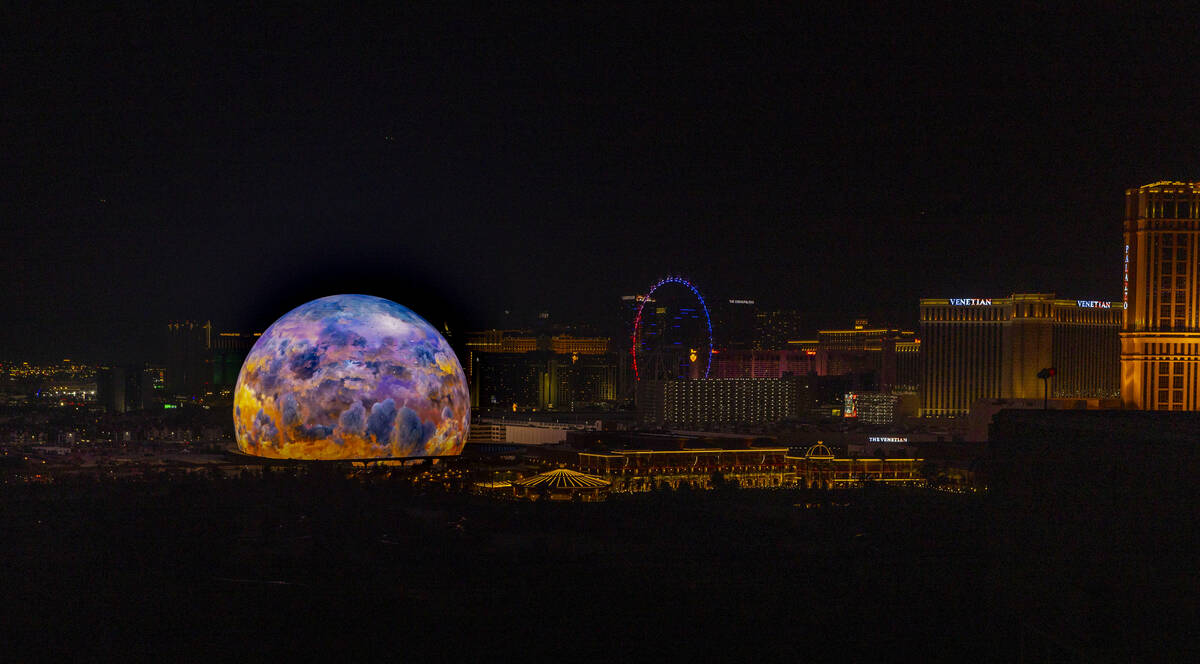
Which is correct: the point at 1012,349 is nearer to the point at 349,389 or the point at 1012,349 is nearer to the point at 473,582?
the point at 349,389

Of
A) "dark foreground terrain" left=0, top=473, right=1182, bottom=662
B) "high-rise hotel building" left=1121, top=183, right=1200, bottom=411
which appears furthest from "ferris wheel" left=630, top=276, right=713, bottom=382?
"dark foreground terrain" left=0, top=473, right=1182, bottom=662

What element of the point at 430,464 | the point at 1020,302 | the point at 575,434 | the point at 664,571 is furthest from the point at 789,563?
the point at 1020,302

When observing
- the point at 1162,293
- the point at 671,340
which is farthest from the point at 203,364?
the point at 1162,293

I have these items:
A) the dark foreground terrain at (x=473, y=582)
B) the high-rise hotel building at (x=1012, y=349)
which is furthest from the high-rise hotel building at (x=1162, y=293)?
the high-rise hotel building at (x=1012, y=349)

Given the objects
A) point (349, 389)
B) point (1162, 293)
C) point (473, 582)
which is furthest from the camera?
point (1162, 293)

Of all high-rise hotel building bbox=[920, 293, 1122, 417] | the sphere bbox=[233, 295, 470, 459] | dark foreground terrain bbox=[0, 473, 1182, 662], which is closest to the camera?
dark foreground terrain bbox=[0, 473, 1182, 662]

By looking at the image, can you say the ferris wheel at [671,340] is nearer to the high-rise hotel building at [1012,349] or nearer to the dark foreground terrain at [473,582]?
the high-rise hotel building at [1012,349]

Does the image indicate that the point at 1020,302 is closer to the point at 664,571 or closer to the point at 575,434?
the point at 575,434

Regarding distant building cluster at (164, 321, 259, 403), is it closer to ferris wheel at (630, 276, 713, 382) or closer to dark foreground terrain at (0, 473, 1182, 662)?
ferris wheel at (630, 276, 713, 382)
